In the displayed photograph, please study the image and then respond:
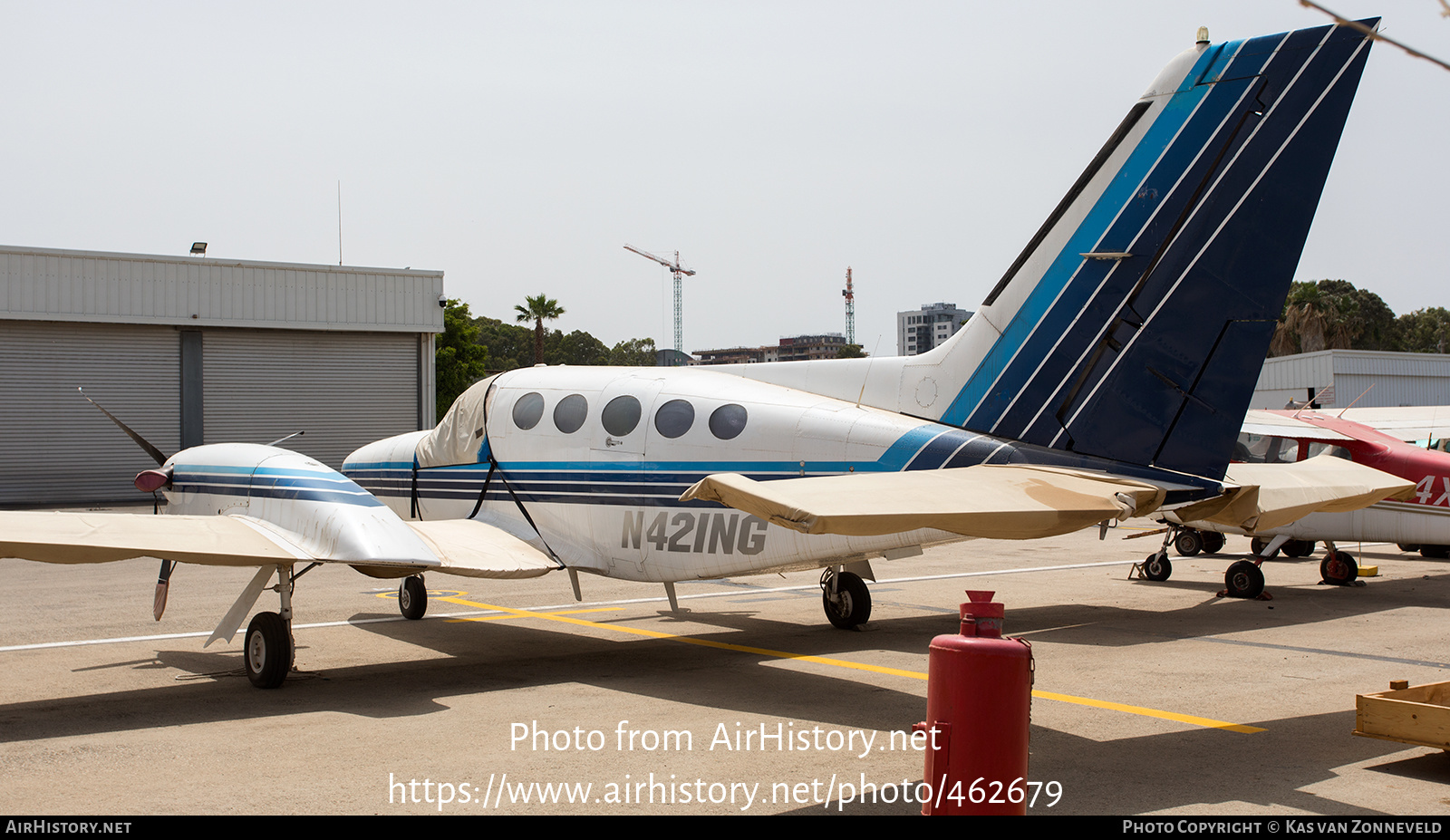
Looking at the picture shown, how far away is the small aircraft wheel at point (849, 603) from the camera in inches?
509

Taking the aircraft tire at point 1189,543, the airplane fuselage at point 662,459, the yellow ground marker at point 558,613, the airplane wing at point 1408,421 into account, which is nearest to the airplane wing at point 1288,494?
the airplane fuselage at point 662,459

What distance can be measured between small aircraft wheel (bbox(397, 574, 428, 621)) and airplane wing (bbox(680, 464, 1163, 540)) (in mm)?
8627

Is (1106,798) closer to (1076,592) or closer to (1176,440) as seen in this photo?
(1176,440)

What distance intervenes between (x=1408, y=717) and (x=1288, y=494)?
233cm

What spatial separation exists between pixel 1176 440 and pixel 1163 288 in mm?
1187

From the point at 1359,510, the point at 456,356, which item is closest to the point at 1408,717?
the point at 1359,510

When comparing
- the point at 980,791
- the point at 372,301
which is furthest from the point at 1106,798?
the point at 372,301

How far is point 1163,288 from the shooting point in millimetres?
8219

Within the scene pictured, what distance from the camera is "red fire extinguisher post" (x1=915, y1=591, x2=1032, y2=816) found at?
17.6ft

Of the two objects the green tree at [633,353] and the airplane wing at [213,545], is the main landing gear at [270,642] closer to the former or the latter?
the airplane wing at [213,545]

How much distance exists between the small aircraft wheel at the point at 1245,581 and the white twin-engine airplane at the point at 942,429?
Answer: 6178mm

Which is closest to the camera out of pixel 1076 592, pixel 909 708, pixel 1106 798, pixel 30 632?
pixel 1106 798

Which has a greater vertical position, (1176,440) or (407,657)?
(1176,440)
